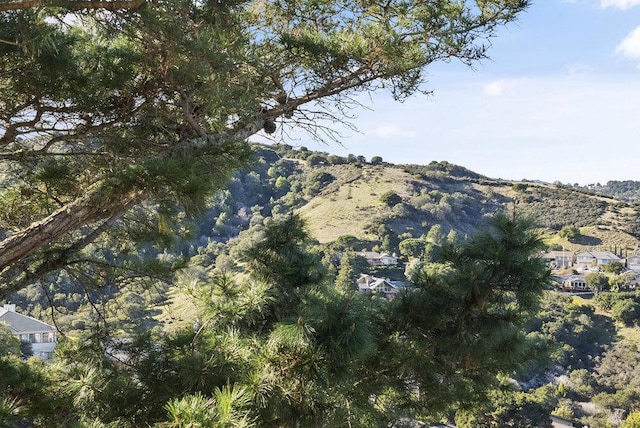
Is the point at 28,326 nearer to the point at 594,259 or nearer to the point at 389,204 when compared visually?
the point at 389,204

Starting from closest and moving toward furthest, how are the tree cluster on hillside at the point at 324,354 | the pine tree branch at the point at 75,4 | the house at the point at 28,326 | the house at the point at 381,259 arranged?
the pine tree branch at the point at 75,4 → the tree cluster on hillside at the point at 324,354 → the house at the point at 28,326 → the house at the point at 381,259

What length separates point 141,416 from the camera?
2.30m

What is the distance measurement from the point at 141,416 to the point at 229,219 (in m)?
41.5

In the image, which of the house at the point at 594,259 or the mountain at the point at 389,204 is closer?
the house at the point at 594,259

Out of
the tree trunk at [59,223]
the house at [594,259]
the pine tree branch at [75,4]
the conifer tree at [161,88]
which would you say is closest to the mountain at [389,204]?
the house at [594,259]

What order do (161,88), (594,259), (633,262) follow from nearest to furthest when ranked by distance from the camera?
(161,88), (633,262), (594,259)

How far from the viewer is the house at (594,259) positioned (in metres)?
35.3

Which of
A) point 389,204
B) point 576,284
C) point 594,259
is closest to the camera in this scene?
point 576,284

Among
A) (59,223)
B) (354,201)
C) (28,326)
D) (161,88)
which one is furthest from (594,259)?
(59,223)

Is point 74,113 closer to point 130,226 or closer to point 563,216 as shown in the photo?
point 130,226

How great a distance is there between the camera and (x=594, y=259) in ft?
118

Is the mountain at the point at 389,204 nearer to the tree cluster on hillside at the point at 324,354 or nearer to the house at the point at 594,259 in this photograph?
the house at the point at 594,259

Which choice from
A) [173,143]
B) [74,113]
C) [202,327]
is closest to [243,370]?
[202,327]

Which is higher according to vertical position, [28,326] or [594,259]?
[594,259]
